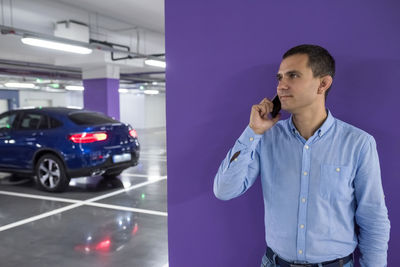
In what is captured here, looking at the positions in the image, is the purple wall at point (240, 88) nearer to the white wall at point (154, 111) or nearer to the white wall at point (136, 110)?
the white wall at point (136, 110)

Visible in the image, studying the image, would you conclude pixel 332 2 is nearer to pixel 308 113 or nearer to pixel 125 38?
pixel 308 113

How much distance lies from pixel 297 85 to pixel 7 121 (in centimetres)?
767

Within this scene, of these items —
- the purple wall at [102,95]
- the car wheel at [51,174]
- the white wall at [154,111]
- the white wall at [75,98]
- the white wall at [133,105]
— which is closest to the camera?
the car wheel at [51,174]

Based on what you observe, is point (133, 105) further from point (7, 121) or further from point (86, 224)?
point (86, 224)

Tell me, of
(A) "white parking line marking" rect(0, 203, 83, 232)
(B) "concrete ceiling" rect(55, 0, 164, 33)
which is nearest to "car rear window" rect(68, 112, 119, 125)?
(A) "white parking line marking" rect(0, 203, 83, 232)

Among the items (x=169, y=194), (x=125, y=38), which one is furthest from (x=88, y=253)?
(x=125, y=38)

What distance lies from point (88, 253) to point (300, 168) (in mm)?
3215

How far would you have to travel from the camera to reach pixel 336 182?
1.59 metres

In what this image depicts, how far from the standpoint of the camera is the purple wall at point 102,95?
15578 millimetres

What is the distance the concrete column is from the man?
1455 centimetres

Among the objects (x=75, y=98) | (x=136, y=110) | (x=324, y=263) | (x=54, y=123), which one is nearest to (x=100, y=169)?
(x=54, y=123)

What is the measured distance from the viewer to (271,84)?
83.0 inches

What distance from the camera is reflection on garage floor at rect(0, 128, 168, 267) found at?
3938 millimetres

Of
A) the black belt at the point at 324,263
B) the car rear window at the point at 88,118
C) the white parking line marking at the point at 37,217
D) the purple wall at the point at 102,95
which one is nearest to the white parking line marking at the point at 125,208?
the white parking line marking at the point at 37,217
